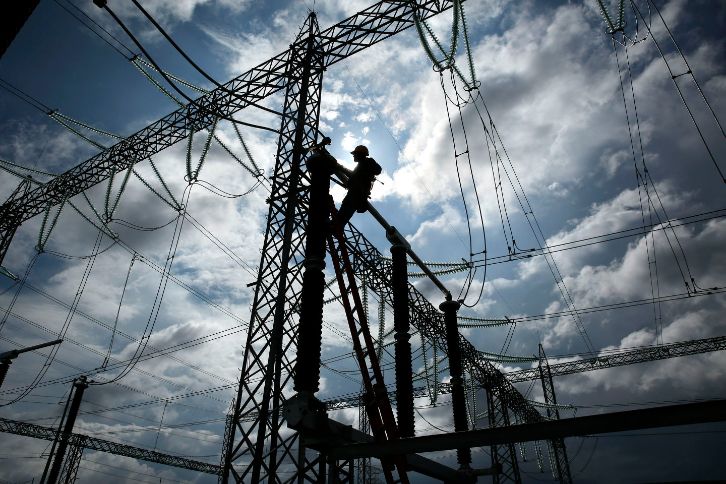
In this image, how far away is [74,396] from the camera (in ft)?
65.6

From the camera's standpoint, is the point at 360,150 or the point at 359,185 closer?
the point at 359,185

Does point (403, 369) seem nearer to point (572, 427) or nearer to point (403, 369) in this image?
point (403, 369)

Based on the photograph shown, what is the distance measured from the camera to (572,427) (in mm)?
2508

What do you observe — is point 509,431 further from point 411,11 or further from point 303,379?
point 411,11

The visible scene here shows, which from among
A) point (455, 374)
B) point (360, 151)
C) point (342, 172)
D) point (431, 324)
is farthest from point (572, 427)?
point (431, 324)

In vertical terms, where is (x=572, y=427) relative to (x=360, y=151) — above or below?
below

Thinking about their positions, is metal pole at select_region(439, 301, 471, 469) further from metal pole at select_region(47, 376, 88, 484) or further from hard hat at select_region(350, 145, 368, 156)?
metal pole at select_region(47, 376, 88, 484)

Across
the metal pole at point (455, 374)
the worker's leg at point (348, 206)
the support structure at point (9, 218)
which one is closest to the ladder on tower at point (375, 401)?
the worker's leg at point (348, 206)

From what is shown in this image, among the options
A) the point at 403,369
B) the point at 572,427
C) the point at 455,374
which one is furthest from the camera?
the point at 455,374

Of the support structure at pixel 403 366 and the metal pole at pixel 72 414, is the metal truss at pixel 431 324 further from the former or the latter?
the metal pole at pixel 72 414

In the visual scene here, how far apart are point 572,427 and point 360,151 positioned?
4.17 meters

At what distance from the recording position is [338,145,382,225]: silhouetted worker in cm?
534

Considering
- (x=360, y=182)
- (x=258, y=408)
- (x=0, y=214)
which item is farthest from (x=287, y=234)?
(x=0, y=214)

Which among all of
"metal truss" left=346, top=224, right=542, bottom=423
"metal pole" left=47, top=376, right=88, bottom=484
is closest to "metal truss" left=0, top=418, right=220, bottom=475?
"metal pole" left=47, top=376, right=88, bottom=484
